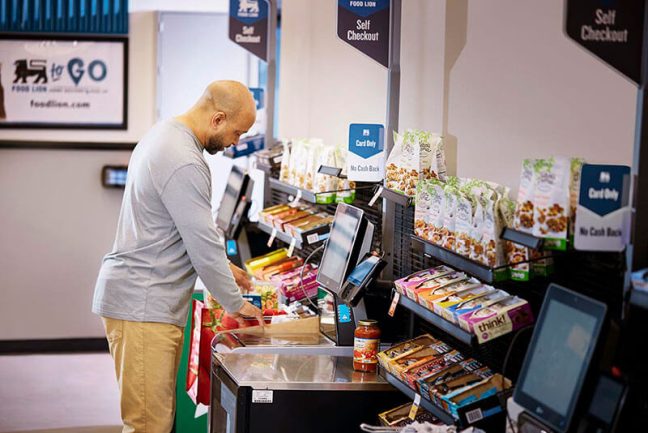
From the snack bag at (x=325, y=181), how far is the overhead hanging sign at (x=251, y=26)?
1.60 metres

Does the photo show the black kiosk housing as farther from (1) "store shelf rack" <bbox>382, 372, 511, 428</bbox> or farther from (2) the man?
A: (1) "store shelf rack" <bbox>382, 372, 511, 428</bbox>

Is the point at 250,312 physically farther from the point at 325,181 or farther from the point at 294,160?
the point at 294,160

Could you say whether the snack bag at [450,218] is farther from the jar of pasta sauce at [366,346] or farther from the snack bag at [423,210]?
the jar of pasta sauce at [366,346]

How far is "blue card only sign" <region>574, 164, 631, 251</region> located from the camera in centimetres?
258

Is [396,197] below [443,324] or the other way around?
the other way around

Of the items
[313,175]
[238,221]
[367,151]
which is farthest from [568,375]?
[238,221]

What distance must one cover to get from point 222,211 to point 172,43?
7.32ft

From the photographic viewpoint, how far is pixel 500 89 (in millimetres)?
3676

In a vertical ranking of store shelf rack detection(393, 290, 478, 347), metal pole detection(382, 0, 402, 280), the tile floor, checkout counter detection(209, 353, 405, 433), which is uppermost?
metal pole detection(382, 0, 402, 280)

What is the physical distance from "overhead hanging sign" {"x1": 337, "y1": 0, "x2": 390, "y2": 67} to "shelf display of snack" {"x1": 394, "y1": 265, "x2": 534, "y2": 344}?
1.13 m

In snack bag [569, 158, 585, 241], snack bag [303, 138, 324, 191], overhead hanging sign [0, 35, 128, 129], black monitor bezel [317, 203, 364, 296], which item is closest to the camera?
snack bag [569, 158, 585, 241]

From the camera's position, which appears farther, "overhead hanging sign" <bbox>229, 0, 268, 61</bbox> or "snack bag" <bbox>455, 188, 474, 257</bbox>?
"overhead hanging sign" <bbox>229, 0, 268, 61</bbox>

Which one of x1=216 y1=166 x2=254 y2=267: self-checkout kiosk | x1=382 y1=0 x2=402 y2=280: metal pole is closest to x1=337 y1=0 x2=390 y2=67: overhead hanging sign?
x1=382 y1=0 x2=402 y2=280: metal pole

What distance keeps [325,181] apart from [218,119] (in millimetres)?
973
